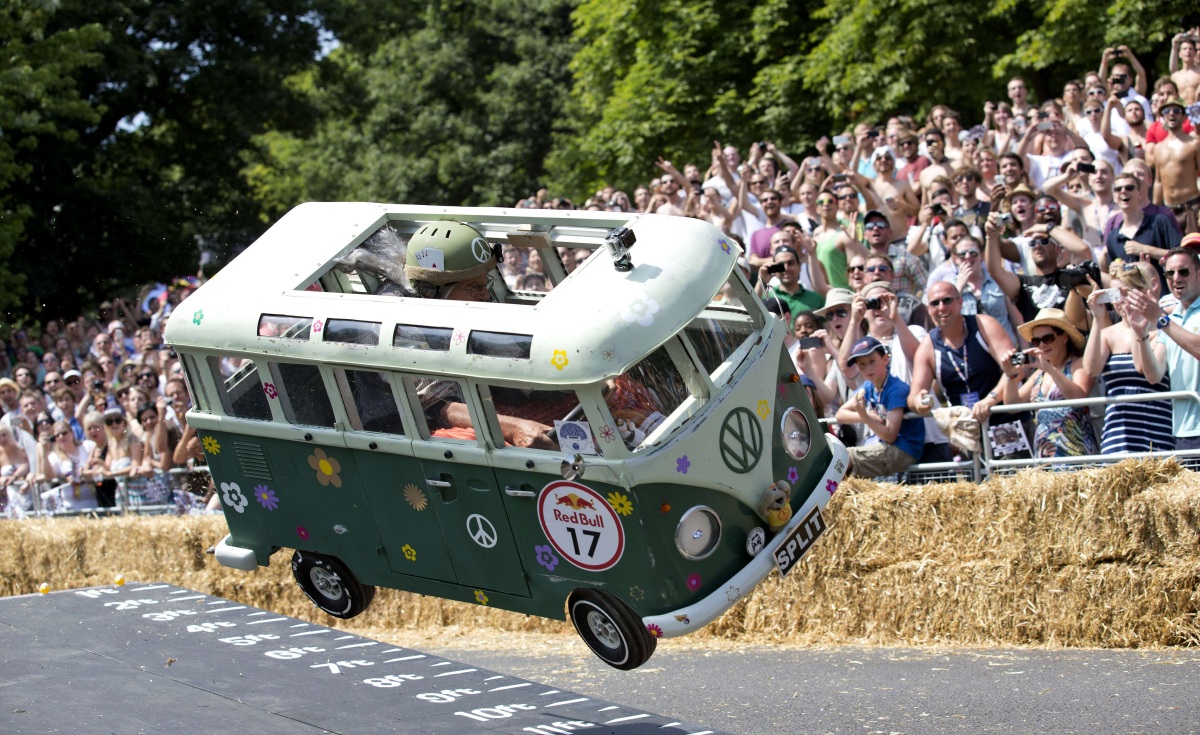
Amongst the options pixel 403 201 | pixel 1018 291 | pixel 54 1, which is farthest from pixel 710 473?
pixel 403 201

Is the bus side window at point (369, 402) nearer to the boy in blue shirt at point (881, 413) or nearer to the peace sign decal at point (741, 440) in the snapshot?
the peace sign decal at point (741, 440)

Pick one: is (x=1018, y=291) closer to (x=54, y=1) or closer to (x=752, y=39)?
(x=54, y=1)

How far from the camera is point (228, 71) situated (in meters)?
32.2

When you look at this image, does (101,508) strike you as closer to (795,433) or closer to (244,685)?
(244,685)

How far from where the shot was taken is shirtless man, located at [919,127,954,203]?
1541 cm

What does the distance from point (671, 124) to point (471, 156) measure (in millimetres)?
11778

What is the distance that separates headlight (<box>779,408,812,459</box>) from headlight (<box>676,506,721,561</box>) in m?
0.71

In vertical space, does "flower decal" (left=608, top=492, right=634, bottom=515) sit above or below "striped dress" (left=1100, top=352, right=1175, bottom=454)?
above

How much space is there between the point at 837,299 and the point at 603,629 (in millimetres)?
6306

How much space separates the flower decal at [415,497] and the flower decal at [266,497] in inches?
35.3

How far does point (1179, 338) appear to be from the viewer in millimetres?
10211

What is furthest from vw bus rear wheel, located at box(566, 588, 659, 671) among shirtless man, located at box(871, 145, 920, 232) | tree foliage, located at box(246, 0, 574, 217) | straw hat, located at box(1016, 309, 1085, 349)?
tree foliage, located at box(246, 0, 574, 217)

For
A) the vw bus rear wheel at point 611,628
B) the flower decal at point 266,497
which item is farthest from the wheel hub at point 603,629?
the flower decal at point 266,497

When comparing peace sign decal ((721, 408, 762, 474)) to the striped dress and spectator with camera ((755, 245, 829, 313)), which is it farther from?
spectator with camera ((755, 245, 829, 313))
